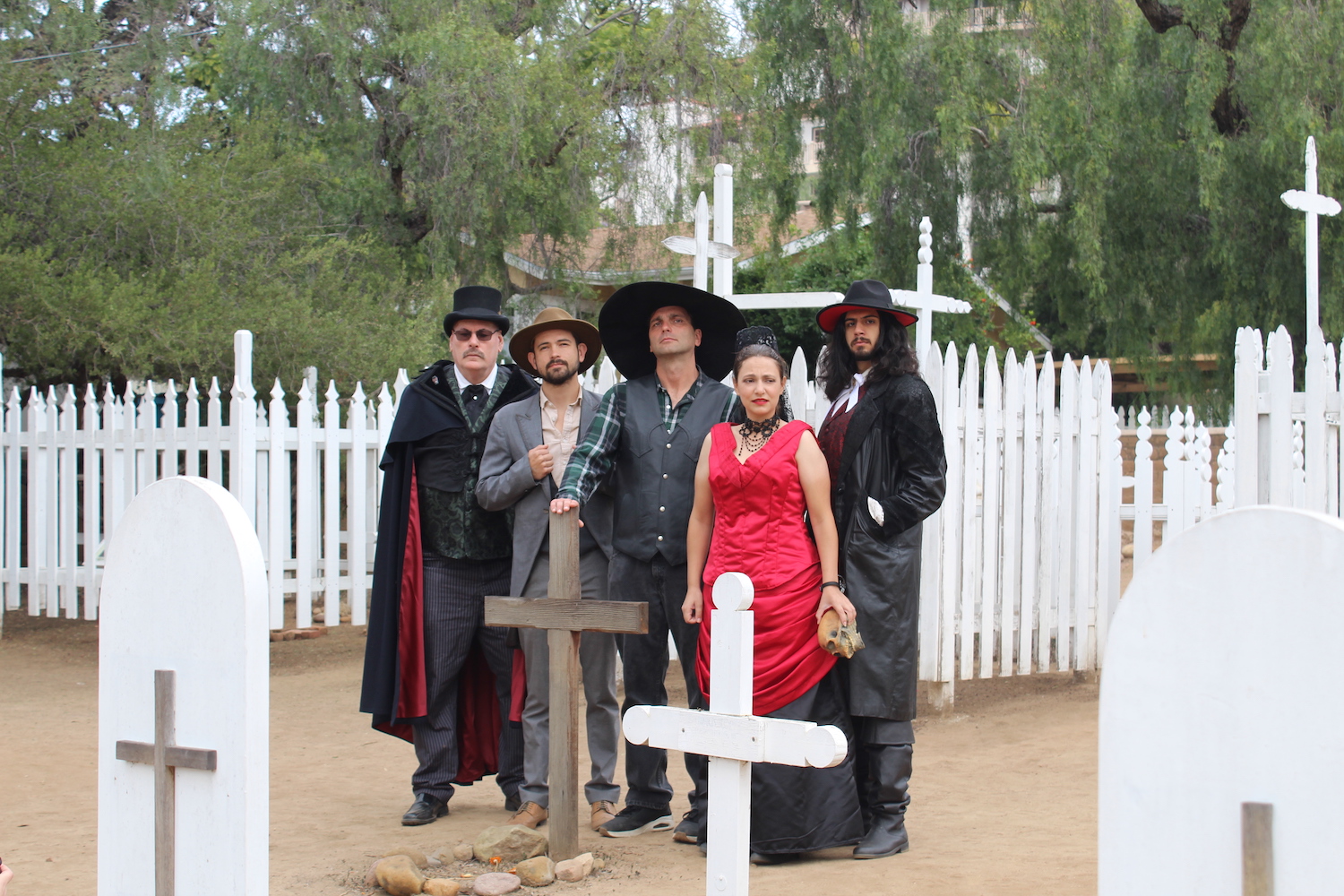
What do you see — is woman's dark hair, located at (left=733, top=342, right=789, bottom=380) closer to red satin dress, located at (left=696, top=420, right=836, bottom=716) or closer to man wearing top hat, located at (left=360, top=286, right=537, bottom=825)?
red satin dress, located at (left=696, top=420, right=836, bottom=716)

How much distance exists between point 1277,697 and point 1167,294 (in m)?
13.9

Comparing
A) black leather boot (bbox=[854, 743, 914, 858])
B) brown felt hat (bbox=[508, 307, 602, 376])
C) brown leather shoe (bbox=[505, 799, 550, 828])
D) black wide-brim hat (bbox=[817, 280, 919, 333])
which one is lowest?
brown leather shoe (bbox=[505, 799, 550, 828])

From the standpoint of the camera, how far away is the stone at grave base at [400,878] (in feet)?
12.7

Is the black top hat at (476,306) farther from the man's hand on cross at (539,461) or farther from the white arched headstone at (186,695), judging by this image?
the white arched headstone at (186,695)

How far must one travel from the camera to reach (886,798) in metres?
A: 4.30

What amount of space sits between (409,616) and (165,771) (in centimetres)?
244

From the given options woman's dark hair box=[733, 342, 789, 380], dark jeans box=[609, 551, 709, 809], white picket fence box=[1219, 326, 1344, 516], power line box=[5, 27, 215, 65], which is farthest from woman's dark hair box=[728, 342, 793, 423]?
power line box=[5, 27, 215, 65]

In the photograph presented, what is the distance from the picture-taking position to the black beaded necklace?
4.20 metres

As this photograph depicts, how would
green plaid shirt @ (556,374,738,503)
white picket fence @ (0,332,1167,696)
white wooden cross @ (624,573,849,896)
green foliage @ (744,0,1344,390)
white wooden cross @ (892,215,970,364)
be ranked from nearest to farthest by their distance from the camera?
1. white wooden cross @ (624,573,849,896)
2. green plaid shirt @ (556,374,738,503)
3. white picket fence @ (0,332,1167,696)
4. white wooden cross @ (892,215,970,364)
5. green foliage @ (744,0,1344,390)

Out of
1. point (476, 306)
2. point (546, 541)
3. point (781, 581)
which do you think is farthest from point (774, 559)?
point (476, 306)

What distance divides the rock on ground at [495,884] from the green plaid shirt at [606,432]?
4.12 ft

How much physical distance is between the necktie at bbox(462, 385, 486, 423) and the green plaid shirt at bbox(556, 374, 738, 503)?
1.98ft

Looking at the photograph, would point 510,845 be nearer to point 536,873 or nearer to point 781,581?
point 536,873

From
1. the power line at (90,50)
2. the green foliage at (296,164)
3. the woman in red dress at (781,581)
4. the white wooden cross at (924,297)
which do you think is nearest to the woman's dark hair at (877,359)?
the woman in red dress at (781,581)
